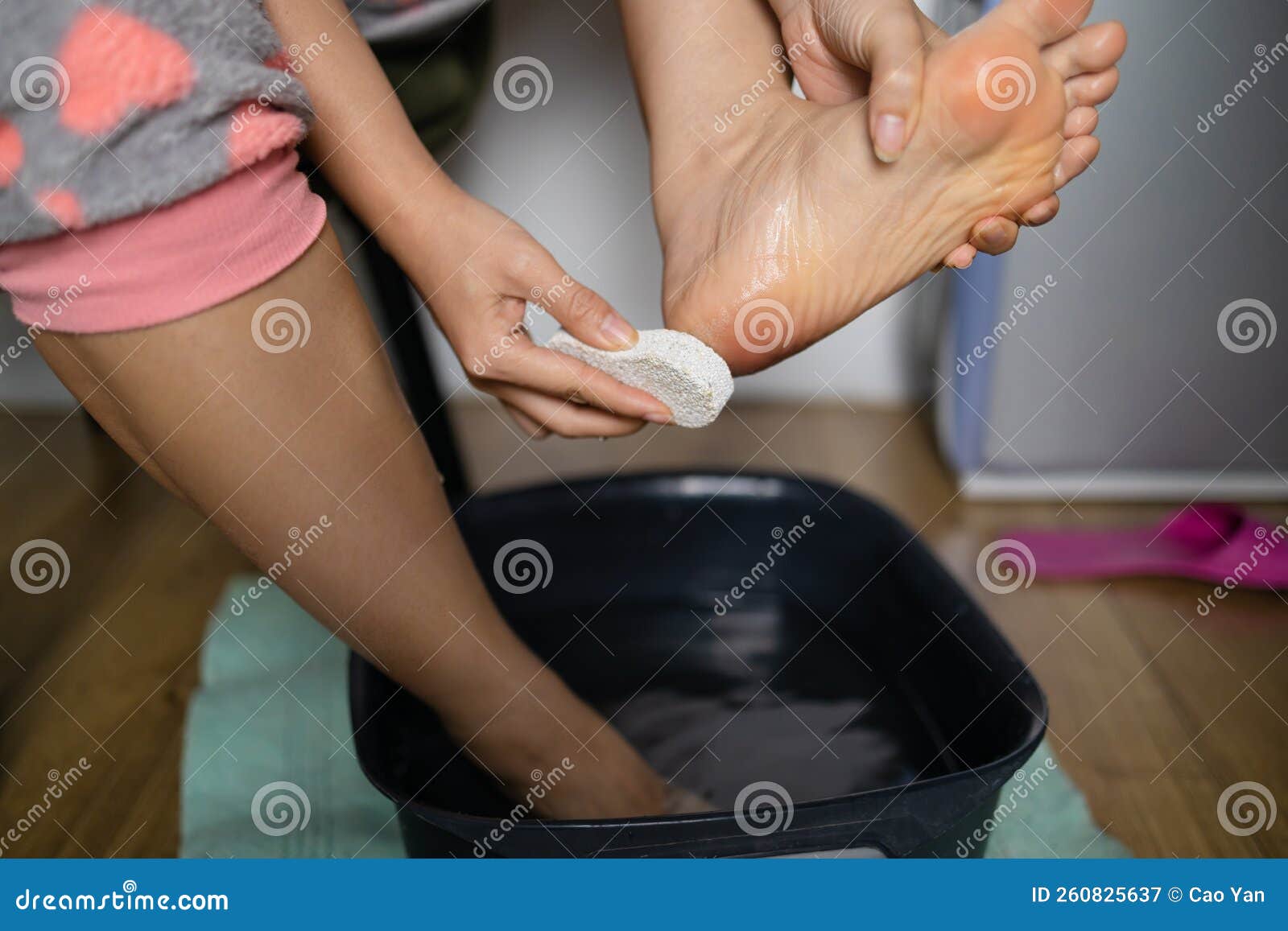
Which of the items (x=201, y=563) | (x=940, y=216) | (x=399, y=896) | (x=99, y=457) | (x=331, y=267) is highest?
(x=940, y=216)

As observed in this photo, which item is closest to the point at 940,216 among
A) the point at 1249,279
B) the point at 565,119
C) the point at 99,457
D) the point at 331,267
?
the point at 331,267

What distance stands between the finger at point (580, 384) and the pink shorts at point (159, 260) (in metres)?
0.18

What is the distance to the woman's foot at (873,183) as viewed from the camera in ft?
1.71

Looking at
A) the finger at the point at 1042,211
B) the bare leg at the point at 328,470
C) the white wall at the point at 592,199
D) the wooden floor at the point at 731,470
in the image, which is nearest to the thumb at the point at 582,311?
the bare leg at the point at 328,470

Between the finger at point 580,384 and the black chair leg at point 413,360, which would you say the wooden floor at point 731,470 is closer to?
the black chair leg at point 413,360

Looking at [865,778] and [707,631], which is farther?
[707,631]

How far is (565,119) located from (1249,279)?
715mm

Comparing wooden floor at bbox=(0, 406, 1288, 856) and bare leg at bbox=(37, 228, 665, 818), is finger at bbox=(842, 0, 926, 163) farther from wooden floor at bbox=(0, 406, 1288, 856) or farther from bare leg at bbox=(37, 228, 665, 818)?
wooden floor at bbox=(0, 406, 1288, 856)

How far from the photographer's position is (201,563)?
3.60 ft

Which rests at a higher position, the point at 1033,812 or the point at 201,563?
the point at 1033,812

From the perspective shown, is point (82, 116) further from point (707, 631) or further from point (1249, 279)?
point (1249, 279)

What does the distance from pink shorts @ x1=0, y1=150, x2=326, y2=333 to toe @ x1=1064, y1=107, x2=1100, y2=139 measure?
0.40 meters

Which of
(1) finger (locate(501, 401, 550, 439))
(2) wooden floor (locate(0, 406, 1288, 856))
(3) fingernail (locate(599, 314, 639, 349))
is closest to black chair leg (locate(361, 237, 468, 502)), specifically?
(2) wooden floor (locate(0, 406, 1288, 856))

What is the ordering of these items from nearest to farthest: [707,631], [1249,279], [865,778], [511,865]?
1. [511,865]
2. [865,778]
3. [707,631]
4. [1249,279]
